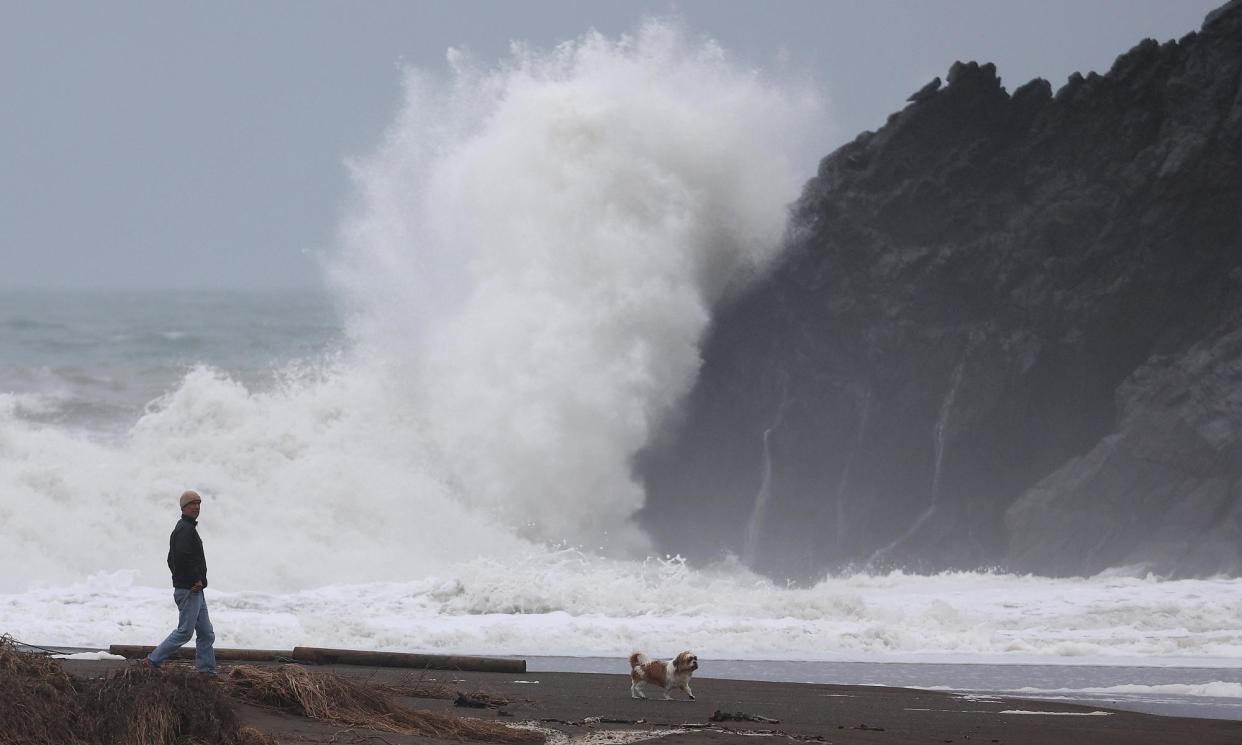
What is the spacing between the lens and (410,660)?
12.2 meters

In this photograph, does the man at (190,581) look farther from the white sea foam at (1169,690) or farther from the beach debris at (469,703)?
the white sea foam at (1169,690)

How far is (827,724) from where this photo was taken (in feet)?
31.2

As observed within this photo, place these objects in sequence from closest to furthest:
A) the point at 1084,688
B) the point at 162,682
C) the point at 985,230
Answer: the point at 162,682, the point at 1084,688, the point at 985,230

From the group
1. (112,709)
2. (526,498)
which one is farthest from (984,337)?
(112,709)

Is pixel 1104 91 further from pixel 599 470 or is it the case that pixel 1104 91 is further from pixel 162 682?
pixel 162 682

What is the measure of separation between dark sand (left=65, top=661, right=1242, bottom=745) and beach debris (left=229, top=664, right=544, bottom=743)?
0.14 m

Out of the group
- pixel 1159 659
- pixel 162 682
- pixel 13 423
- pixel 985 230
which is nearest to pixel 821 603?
pixel 1159 659

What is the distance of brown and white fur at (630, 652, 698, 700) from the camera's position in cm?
1029

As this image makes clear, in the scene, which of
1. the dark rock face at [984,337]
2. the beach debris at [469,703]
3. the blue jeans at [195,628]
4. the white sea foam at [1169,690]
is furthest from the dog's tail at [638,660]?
the dark rock face at [984,337]

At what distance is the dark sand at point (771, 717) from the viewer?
27.2 ft

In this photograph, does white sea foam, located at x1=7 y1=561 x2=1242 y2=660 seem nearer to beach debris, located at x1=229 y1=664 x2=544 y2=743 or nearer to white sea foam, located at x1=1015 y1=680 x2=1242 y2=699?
white sea foam, located at x1=1015 y1=680 x2=1242 y2=699

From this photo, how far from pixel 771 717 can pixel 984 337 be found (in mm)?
15461

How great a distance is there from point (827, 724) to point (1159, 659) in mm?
7005

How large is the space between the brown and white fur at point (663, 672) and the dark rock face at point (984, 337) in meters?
13.1
